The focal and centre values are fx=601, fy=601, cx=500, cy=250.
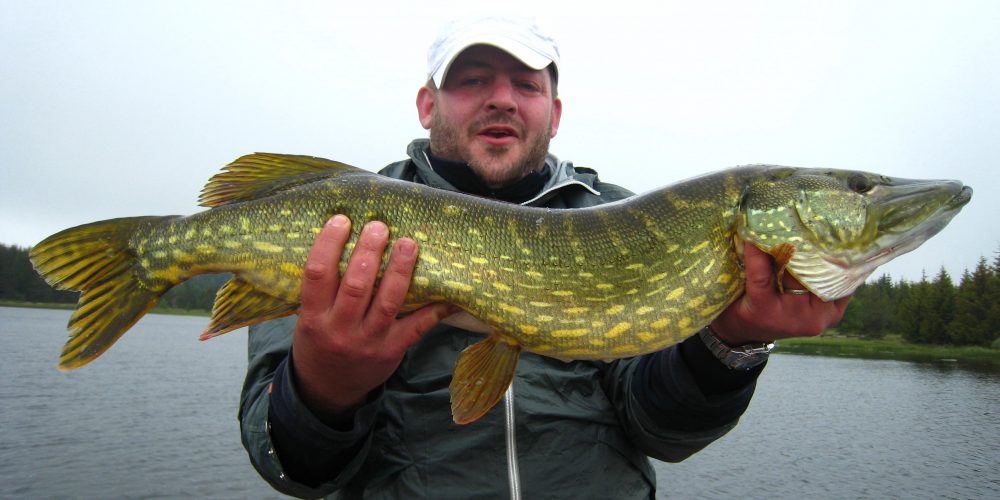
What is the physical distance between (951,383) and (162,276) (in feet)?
90.6

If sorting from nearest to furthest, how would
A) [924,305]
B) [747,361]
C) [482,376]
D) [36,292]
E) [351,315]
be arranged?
[351,315] < [482,376] < [747,361] < [924,305] < [36,292]

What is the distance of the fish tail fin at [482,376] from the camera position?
1942 mm

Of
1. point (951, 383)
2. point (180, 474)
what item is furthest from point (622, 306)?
point (951, 383)

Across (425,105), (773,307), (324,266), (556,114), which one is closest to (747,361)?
(773,307)

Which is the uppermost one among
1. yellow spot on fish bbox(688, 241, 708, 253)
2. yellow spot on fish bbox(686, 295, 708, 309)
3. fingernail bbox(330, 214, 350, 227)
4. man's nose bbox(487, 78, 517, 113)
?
man's nose bbox(487, 78, 517, 113)

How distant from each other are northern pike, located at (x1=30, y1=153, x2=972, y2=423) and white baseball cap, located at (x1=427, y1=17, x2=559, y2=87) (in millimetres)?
1006

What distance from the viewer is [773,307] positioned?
197 centimetres

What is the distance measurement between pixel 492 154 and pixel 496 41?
51 centimetres

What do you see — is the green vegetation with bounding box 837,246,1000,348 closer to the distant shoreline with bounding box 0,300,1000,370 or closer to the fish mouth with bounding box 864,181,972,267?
the distant shoreline with bounding box 0,300,1000,370

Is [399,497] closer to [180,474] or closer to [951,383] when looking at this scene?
[180,474]

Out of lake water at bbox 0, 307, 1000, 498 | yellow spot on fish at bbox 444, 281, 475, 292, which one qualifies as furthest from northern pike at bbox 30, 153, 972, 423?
lake water at bbox 0, 307, 1000, 498

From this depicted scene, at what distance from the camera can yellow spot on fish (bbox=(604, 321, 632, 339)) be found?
201 cm

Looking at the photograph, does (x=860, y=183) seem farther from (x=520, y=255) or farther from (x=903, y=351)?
(x=903, y=351)

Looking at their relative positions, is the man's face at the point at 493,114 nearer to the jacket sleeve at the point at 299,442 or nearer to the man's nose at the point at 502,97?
the man's nose at the point at 502,97
